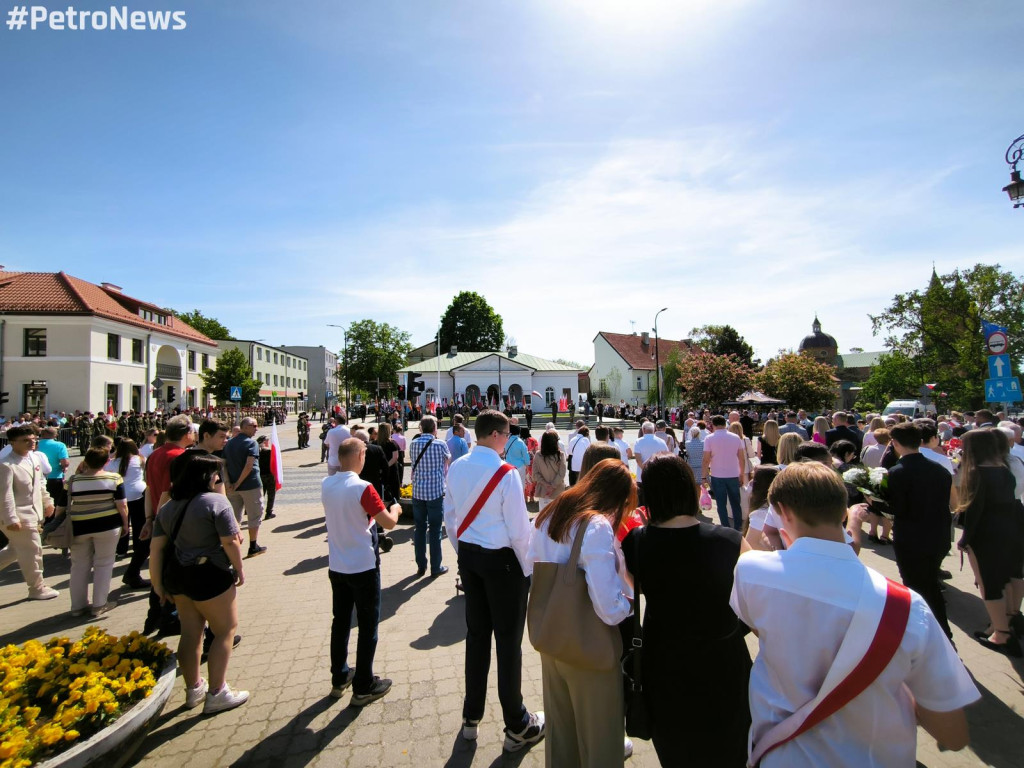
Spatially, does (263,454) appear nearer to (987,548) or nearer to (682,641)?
(682,641)

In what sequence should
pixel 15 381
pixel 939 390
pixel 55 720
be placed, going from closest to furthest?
pixel 55 720
pixel 15 381
pixel 939 390

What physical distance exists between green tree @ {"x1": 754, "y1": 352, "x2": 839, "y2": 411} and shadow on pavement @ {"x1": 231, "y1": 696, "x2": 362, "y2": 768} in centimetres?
4026

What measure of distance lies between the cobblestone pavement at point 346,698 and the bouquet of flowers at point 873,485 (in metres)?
1.40

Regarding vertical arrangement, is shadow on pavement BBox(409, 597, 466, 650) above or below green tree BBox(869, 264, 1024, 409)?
below

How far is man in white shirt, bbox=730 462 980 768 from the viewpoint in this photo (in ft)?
5.36

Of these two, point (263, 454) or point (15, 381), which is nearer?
point (263, 454)

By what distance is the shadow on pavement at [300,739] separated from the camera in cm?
329

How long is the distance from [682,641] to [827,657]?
2.32 ft

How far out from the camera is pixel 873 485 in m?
4.46

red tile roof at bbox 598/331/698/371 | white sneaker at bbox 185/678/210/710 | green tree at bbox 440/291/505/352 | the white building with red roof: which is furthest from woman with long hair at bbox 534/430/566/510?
green tree at bbox 440/291/505/352

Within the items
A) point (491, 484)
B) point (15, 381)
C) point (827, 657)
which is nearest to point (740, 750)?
point (827, 657)

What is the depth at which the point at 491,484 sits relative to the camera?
136 inches

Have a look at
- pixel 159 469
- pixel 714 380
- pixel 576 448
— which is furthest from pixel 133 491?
pixel 714 380

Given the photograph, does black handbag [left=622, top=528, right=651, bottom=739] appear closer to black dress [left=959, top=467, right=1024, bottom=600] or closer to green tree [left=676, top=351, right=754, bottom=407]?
black dress [left=959, top=467, right=1024, bottom=600]
